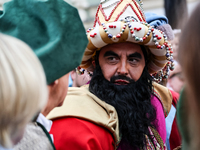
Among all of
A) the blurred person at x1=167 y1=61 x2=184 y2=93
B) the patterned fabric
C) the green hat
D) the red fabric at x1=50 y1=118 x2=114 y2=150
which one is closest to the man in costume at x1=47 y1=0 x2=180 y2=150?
the red fabric at x1=50 y1=118 x2=114 y2=150

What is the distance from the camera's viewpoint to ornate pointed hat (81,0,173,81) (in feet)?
6.33

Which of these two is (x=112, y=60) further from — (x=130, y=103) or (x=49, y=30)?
(x=49, y=30)

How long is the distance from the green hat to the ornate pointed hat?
75 centimetres

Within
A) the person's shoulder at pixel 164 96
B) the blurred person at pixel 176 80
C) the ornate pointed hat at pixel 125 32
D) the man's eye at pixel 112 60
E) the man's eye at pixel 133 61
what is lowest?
the blurred person at pixel 176 80

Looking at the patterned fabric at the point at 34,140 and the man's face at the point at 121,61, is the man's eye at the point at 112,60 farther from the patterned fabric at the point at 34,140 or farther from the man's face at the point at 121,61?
the patterned fabric at the point at 34,140

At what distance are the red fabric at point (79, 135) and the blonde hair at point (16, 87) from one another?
0.71 m

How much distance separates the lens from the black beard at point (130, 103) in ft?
5.96

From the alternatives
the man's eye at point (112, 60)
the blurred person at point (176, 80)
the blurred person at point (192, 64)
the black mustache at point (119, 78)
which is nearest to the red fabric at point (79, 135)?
the black mustache at point (119, 78)

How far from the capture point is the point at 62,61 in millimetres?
1104

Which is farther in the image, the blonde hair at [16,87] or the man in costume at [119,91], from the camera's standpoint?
the man in costume at [119,91]

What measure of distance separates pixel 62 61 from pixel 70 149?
2.14ft

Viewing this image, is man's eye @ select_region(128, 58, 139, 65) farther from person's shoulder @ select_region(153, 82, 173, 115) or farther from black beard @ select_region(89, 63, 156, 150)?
person's shoulder @ select_region(153, 82, 173, 115)

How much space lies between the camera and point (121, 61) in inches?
81.4

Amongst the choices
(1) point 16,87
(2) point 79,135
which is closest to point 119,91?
(2) point 79,135
